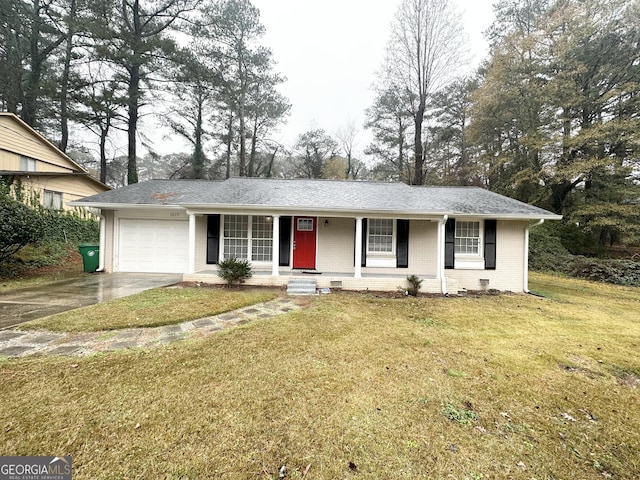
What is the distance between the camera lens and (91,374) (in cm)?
272

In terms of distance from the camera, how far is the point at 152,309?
16.0ft

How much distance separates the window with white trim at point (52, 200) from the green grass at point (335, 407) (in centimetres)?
1308

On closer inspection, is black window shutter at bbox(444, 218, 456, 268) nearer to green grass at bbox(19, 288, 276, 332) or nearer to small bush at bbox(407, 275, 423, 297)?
small bush at bbox(407, 275, 423, 297)

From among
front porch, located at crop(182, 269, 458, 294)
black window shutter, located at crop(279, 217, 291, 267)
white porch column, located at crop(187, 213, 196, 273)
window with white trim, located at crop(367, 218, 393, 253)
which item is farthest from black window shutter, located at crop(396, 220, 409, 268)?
white porch column, located at crop(187, 213, 196, 273)

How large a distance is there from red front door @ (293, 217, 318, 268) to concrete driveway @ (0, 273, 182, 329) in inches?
147

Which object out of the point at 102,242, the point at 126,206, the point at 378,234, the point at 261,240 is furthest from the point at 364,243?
the point at 102,242

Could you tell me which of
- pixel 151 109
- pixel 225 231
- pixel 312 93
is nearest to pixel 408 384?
A: pixel 225 231

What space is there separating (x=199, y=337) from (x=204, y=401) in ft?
5.35

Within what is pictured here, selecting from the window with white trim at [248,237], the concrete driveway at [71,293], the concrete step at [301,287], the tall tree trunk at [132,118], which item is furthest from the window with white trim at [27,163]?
the concrete step at [301,287]

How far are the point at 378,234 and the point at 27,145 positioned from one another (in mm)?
17214

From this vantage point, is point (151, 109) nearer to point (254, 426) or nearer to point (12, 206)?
point (12, 206)

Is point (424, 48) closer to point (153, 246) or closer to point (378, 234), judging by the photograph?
point (378, 234)

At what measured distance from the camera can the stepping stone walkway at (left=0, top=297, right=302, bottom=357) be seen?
3.23 metres

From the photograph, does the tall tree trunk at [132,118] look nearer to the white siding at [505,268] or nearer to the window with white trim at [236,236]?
the window with white trim at [236,236]
